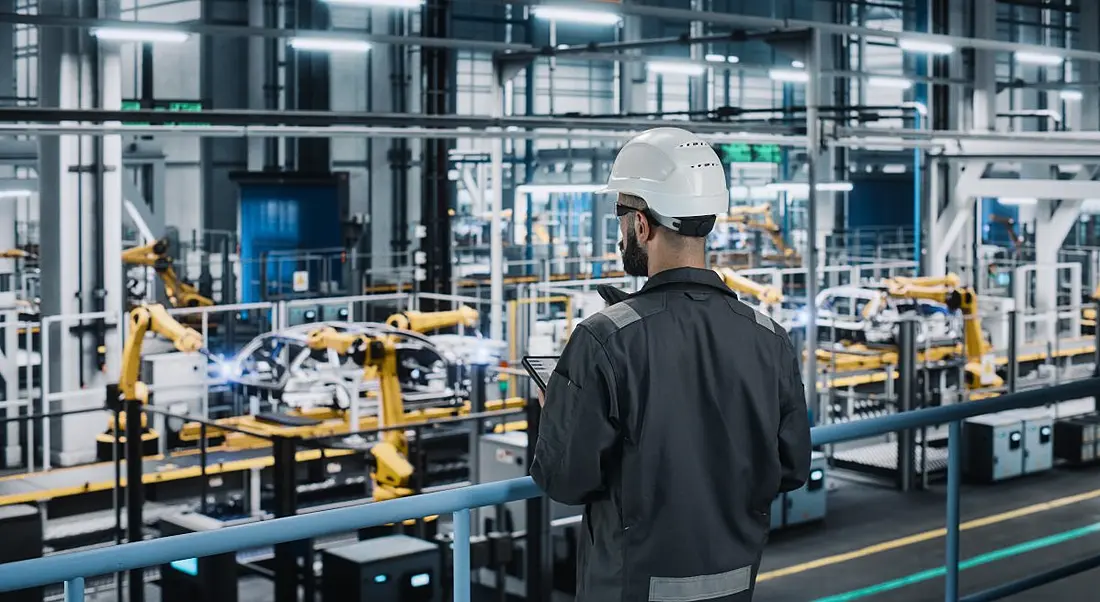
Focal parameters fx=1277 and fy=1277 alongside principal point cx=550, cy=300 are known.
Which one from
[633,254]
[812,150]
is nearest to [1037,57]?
[812,150]

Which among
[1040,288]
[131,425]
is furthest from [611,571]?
[1040,288]

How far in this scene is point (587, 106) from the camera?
35625 millimetres

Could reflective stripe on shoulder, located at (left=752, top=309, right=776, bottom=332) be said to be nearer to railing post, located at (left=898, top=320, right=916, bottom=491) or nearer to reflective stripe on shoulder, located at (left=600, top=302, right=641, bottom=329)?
reflective stripe on shoulder, located at (left=600, top=302, right=641, bottom=329)

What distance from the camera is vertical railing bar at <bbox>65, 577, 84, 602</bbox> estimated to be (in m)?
2.19

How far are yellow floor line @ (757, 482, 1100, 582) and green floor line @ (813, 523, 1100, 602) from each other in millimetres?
587

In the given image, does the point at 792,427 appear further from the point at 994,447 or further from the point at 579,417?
the point at 994,447

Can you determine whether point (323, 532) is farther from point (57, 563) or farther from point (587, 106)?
point (587, 106)

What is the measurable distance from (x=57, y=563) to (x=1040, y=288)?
1815cm

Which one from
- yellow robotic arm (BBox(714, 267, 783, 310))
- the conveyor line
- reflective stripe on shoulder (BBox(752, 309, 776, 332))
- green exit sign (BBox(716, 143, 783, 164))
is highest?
green exit sign (BBox(716, 143, 783, 164))

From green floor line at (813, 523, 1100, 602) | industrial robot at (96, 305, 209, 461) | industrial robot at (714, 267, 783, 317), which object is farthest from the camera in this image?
industrial robot at (714, 267, 783, 317)

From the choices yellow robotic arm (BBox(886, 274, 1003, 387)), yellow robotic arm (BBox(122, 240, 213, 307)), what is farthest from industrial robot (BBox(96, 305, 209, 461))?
yellow robotic arm (BBox(886, 274, 1003, 387))

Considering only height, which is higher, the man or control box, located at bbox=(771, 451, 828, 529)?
the man

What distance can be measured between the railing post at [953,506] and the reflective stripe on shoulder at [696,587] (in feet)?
5.45

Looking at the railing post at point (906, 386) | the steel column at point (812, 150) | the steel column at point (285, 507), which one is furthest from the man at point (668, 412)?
the railing post at point (906, 386)
